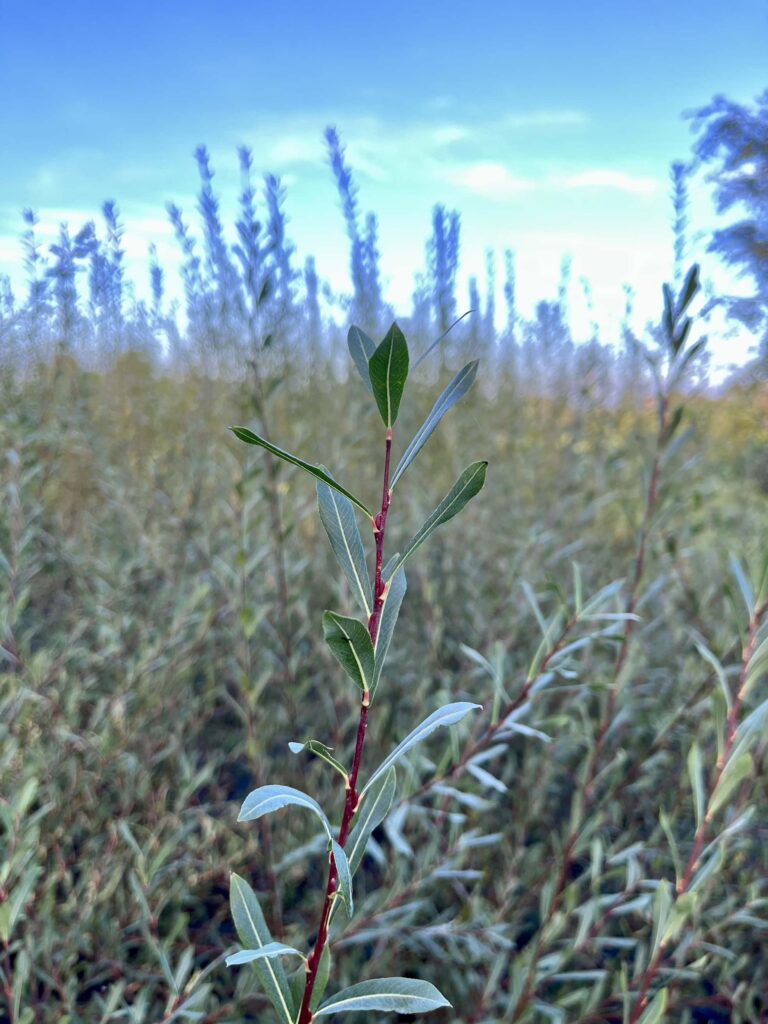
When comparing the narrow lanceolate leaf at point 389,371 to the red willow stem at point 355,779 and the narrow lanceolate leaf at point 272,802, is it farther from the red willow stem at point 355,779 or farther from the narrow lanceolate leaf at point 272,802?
the narrow lanceolate leaf at point 272,802

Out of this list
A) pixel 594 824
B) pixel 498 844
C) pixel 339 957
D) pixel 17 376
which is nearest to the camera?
pixel 594 824

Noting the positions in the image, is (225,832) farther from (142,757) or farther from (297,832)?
(142,757)

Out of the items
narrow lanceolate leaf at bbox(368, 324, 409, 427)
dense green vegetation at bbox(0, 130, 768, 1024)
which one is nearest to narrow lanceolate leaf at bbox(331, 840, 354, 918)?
narrow lanceolate leaf at bbox(368, 324, 409, 427)

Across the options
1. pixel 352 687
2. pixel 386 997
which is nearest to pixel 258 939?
pixel 386 997

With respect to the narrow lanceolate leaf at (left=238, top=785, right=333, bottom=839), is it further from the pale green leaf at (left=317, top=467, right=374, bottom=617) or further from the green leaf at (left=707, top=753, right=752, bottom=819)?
the green leaf at (left=707, top=753, right=752, bottom=819)

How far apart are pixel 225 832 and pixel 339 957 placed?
11.4 inches

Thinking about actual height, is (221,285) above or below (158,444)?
above

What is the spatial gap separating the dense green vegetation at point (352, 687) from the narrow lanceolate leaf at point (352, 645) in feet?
1.30

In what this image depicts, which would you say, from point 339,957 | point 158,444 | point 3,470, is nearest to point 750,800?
point 339,957

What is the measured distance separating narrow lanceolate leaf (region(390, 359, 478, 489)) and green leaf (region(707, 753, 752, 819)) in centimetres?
46

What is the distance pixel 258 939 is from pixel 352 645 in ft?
0.70

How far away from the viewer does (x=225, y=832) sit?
1.45 metres

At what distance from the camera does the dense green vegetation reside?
3.55 feet

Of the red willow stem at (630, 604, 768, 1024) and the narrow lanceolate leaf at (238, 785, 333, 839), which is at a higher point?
the narrow lanceolate leaf at (238, 785, 333, 839)
